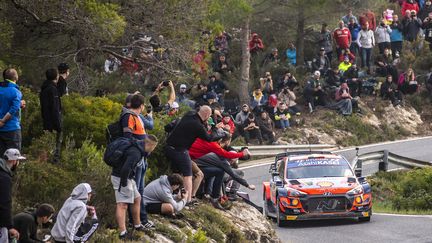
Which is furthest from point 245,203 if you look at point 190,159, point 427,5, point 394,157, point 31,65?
point 427,5

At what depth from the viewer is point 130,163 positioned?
42.0 ft

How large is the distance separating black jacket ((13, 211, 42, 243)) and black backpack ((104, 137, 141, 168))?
6.33 ft

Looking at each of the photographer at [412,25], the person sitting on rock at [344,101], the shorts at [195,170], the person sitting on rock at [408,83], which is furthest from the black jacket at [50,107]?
the photographer at [412,25]

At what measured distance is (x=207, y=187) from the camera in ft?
56.4

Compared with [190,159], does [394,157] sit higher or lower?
lower

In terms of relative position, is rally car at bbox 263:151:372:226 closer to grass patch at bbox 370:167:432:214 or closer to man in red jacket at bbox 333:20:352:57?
grass patch at bbox 370:167:432:214

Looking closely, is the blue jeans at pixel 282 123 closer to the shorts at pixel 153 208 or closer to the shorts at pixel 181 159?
the shorts at pixel 181 159

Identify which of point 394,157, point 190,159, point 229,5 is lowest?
point 394,157

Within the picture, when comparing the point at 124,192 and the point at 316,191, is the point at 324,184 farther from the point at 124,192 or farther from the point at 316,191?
the point at 124,192

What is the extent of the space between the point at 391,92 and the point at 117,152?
2627 centimetres

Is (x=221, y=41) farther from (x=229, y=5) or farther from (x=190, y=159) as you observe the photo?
(x=190, y=159)

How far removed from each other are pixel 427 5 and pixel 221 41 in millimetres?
9251

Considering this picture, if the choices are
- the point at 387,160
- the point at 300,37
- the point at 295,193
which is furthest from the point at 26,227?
the point at 300,37

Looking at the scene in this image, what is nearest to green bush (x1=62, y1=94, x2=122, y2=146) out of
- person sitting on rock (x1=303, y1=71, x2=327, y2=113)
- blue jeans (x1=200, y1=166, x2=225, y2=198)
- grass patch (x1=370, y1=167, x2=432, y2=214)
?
blue jeans (x1=200, y1=166, x2=225, y2=198)
